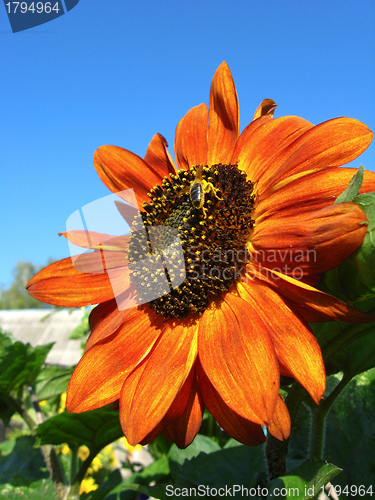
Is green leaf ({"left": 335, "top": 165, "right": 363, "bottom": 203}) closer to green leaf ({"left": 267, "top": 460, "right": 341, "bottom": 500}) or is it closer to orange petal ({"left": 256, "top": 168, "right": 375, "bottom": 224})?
orange petal ({"left": 256, "top": 168, "right": 375, "bottom": 224})

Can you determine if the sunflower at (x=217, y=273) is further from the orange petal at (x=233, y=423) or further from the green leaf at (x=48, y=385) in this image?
the green leaf at (x=48, y=385)

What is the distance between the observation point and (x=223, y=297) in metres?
1.02

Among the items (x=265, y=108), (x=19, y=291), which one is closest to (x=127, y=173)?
(x=265, y=108)

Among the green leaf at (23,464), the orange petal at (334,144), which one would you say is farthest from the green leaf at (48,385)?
the orange petal at (334,144)

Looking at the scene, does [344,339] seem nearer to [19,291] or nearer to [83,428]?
[83,428]

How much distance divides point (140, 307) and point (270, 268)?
40cm

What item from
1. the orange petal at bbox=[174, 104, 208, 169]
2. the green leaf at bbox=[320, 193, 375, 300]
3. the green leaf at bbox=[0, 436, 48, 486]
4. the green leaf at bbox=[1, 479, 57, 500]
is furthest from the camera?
the green leaf at bbox=[0, 436, 48, 486]

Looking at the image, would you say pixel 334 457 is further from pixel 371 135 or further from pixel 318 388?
pixel 371 135

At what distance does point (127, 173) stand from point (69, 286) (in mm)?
395

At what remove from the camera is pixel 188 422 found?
904 millimetres

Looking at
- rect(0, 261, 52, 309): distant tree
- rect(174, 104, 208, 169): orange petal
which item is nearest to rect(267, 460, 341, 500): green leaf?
rect(174, 104, 208, 169): orange petal

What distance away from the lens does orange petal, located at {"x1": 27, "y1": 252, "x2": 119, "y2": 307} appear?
112 cm

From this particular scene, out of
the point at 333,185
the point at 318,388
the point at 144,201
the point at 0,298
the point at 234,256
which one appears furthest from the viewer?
the point at 0,298

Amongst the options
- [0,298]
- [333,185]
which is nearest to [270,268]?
[333,185]
